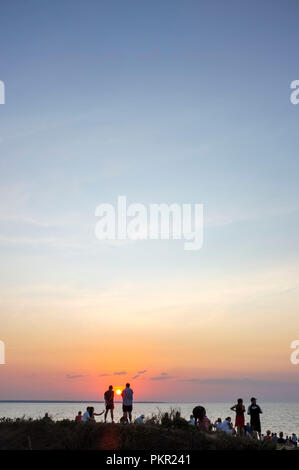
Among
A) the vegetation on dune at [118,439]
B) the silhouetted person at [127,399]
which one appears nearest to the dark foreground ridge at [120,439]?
the vegetation on dune at [118,439]

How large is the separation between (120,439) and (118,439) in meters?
0.10

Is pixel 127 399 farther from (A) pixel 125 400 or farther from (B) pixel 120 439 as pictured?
(B) pixel 120 439

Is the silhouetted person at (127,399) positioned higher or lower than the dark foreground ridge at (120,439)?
higher

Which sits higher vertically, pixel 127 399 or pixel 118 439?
pixel 127 399

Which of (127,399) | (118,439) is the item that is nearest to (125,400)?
(127,399)

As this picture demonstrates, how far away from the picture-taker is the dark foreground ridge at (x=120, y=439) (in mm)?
16828

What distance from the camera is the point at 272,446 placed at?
1781 centimetres

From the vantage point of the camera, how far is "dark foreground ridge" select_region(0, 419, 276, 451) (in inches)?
663

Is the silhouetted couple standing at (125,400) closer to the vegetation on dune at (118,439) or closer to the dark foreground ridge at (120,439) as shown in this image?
the vegetation on dune at (118,439)

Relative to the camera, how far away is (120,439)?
17047 mm

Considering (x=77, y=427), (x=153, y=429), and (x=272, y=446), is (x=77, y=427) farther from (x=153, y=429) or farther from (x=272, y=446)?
(x=272, y=446)
